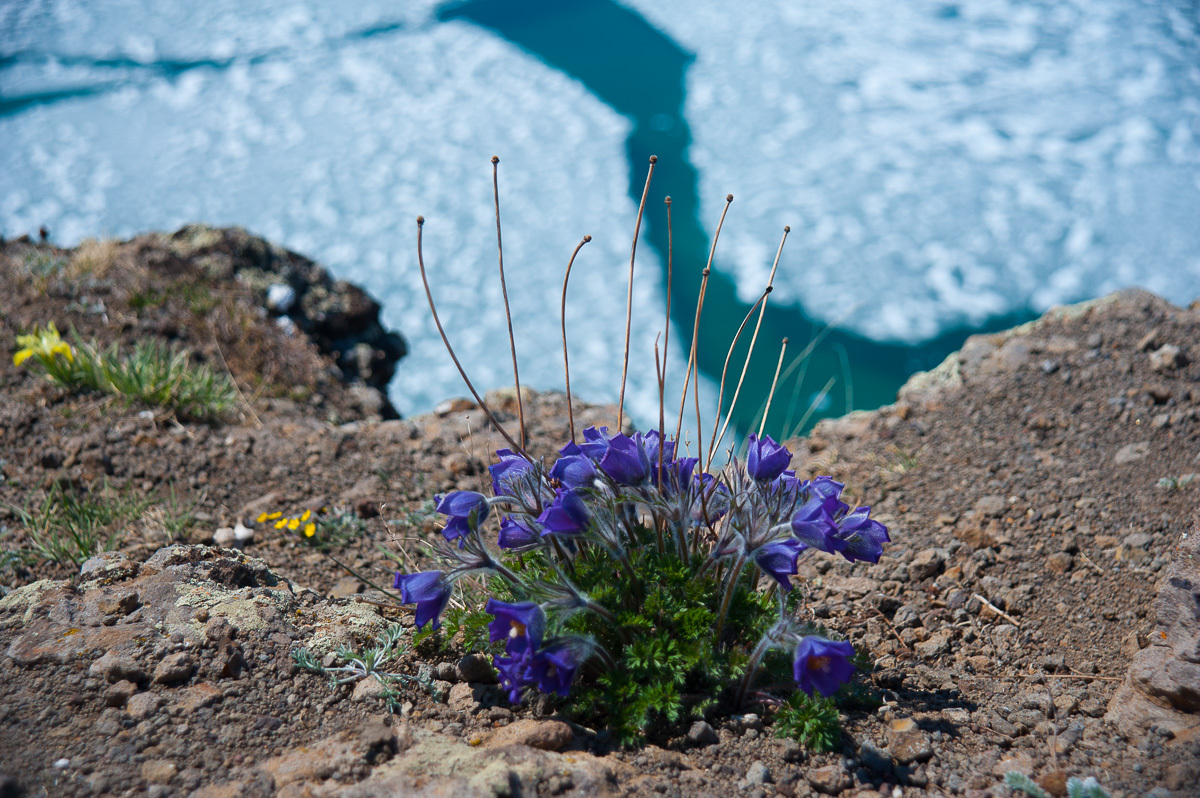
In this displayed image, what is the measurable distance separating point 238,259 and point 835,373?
389cm

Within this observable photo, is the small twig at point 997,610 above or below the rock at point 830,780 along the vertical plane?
below

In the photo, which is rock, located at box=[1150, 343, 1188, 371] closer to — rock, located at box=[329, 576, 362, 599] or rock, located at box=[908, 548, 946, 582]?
rock, located at box=[908, 548, 946, 582]

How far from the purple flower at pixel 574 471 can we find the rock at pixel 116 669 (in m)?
0.80

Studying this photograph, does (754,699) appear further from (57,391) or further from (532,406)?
(57,391)

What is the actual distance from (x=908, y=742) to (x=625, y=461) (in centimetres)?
68

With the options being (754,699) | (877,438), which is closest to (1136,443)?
(877,438)

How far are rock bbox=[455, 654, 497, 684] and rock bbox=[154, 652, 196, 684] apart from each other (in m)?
0.48

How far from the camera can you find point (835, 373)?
18.1 feet

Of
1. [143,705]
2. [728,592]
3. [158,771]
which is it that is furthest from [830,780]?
[143,705]

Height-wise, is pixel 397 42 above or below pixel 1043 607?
above

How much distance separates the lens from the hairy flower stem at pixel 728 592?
133cm

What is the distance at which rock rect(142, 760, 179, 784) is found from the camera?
1136 mm

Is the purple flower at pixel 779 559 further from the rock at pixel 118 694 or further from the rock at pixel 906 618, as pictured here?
the rock at pixel 118 694

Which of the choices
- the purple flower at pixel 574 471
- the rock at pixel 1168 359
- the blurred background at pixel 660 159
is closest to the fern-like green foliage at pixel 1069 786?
the purple flower at pixel 574 471
